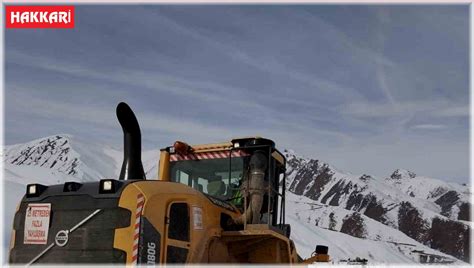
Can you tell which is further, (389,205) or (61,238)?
(389,205)

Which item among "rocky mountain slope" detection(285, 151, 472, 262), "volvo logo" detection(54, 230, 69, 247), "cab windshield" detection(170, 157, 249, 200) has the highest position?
"rocky mountain slope" detection(285, 151, 472, 262)

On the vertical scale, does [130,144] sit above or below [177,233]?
above

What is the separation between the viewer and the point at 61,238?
230 inches

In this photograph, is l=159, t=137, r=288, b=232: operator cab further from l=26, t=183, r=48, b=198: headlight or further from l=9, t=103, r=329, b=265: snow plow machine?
l=26, t=183, r=48, b=198: headlight

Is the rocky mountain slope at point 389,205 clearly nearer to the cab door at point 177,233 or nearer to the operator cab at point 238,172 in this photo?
the operator cab at point 238,172

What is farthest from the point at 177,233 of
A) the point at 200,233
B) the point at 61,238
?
the point at 61,238

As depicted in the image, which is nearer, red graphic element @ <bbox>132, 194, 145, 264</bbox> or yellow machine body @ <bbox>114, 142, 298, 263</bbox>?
red graphic element @ <bbox>132, 194, 145, 264</bbox>

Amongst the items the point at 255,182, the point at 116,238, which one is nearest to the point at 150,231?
the point at 116,238

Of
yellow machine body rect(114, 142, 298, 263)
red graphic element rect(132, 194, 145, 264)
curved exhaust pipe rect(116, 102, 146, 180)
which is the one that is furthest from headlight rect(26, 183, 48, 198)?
red graphic element rect(132, 194, 145, 264)

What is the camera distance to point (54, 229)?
5934 millimetres

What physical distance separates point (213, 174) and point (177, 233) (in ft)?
6.05

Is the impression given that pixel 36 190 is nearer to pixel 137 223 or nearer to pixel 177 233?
pixel 137 223

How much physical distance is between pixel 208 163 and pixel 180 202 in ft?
5.80

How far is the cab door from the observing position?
5.79 meters
